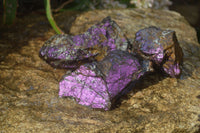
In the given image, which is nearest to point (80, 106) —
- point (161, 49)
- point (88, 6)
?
point (161, 49)

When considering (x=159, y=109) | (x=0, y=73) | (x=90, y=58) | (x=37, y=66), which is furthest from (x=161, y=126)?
(x=0, y=73)

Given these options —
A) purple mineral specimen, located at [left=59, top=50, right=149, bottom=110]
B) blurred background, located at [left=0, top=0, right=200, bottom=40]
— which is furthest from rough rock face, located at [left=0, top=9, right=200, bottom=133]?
blurred background, located at [left=0, top=0, right=200, bottom=40]

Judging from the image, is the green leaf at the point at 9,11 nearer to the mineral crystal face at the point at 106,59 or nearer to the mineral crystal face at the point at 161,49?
the mineral crystal face at the point at 106,59

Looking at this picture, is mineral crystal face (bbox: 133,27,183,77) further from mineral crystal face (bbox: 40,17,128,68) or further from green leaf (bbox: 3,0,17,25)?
green leaf (bbox: 3,0,17,25)

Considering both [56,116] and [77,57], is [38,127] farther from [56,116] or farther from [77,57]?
[77,57]

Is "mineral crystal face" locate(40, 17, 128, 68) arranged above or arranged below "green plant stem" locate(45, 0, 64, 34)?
below

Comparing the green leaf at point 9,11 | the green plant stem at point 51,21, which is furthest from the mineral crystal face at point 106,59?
the green leaf at point 9,11
